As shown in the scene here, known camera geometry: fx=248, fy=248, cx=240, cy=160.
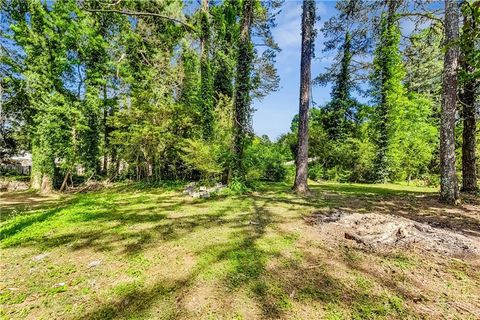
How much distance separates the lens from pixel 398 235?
11.8 feet

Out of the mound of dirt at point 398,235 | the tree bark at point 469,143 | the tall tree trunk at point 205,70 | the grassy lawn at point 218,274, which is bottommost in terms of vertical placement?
the grassy lawn at point 218,274

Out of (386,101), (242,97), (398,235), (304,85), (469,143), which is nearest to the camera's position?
(398,235)

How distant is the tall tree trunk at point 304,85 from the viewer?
819 centimetres

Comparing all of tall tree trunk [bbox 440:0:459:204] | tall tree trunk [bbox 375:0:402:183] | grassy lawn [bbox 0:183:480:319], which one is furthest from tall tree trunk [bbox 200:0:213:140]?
tall tree trunk [bbox 375:0:402:183]

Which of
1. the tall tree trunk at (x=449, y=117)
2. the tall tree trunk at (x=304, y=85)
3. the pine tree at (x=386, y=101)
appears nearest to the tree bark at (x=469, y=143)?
the tall tree trunk at (x=449, y=117)

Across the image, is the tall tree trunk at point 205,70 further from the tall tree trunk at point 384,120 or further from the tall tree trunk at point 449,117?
the tall tree trunk at point 384,120

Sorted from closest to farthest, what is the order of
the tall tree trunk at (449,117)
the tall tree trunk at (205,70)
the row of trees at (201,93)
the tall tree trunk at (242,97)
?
1. the tall tree trunk at (449,117)
2. the row of trees at (201,93)
3. the tall tree trunk at (242,97)
4. the tall tree trunk at (205,70)

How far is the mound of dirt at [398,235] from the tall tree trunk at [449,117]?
10.4 feet

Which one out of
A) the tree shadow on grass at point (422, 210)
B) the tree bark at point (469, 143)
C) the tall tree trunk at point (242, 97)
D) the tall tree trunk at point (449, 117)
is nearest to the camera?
the tree shadow on grass at point (422, 210)

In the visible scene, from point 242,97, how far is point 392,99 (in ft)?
28.6

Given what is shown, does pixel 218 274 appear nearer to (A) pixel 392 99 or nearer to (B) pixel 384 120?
(B) pixel 384 120

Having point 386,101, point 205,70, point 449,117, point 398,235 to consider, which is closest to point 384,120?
point 386,101

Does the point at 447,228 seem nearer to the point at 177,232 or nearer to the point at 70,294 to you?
the point at 177,232

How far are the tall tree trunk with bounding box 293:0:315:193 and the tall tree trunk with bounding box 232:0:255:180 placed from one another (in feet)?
7.38
